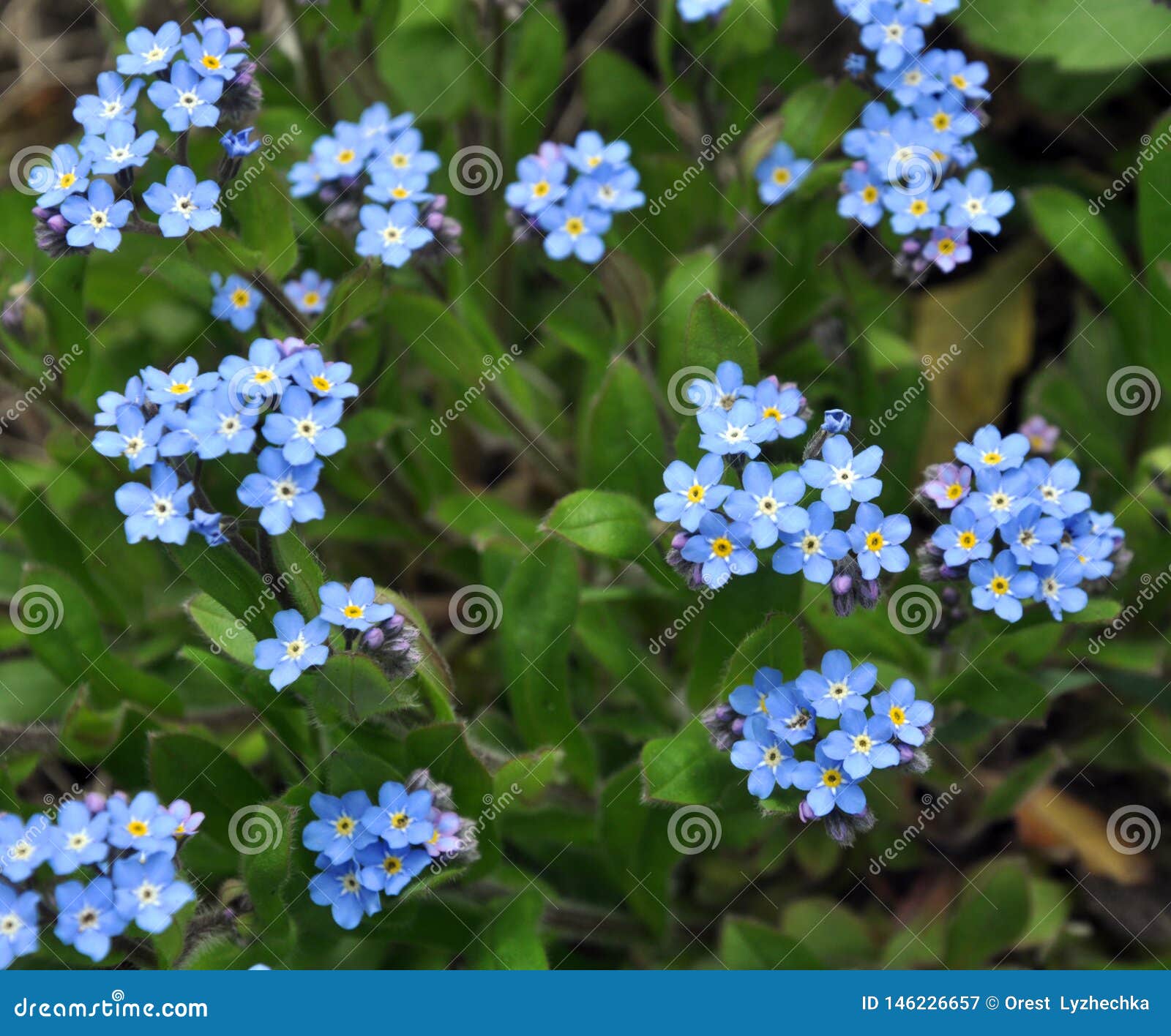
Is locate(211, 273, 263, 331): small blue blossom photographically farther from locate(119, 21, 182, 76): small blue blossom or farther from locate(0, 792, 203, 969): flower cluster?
locate(0, 792, 203, 969): flower cluster

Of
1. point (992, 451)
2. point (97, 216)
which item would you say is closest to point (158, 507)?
point (97, 216)

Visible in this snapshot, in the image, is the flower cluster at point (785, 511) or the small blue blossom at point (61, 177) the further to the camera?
the small blue blossom at point (61, 177)

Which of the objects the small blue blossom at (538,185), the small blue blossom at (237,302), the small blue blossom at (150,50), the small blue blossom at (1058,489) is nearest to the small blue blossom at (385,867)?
the small blue blossom at (237,302)

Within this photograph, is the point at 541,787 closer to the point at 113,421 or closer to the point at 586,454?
the point at 586,454

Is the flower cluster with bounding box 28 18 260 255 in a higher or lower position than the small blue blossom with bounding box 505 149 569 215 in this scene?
lower

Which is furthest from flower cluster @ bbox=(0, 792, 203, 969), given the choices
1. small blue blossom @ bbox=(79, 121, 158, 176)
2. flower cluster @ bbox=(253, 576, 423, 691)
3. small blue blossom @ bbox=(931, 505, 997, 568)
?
small blue blossom @ bbox=(931, 505, 997, 568)

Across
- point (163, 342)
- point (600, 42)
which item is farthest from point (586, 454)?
point (600, 42)

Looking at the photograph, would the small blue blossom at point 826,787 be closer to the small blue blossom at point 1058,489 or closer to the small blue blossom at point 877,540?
the small blue blossom at point 877,540
